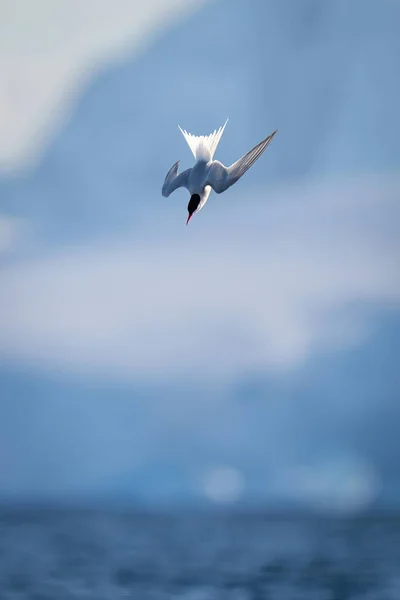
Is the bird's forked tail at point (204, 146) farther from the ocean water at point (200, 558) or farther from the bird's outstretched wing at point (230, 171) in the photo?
the ocean water at point (200, 558)

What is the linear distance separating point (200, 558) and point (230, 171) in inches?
160

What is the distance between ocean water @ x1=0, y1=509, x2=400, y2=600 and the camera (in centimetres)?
516

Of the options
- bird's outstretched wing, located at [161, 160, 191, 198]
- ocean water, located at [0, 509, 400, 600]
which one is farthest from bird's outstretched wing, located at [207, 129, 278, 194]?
ocean water, located at [0, 509, 400, 600]

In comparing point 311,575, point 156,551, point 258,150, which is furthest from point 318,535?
point 258,150

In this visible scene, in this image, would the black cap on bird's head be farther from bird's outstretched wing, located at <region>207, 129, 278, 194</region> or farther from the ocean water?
the ocean water

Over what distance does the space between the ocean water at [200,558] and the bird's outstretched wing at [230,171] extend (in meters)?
2.62

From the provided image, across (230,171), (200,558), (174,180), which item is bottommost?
(230,171)

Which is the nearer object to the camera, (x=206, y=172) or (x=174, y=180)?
(x=206, y=172)

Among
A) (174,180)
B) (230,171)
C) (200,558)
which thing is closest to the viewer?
(230,171)

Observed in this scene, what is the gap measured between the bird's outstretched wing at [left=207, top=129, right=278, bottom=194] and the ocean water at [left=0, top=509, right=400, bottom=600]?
2.62 meters

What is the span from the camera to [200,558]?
21.1 ft

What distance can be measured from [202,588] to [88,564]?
1034mm

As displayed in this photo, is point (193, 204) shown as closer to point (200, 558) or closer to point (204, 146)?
point (204, 146)

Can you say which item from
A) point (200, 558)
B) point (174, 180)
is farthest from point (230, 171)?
point (200, 558)
